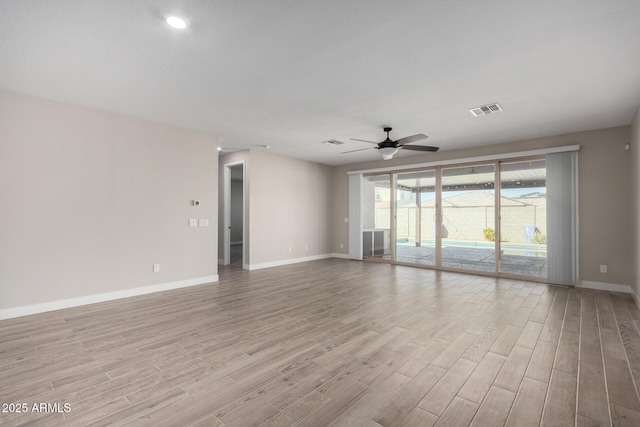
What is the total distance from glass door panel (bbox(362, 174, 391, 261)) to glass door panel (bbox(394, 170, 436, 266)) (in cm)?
29

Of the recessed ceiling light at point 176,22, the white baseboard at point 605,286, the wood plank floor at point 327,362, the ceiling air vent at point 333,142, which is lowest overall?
the wood plank floor at point 327,362

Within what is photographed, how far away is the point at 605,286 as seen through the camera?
496 centimetres

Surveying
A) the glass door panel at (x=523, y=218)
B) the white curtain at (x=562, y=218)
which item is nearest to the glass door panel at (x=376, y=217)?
the glass door panel at (x=523, y=218)

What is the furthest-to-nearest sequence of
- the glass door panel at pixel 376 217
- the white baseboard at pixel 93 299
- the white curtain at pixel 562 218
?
Result: the glass door panel at pixel 376 217, the white curtain at pixel 562 218, the white baseboard at pixel 93 299

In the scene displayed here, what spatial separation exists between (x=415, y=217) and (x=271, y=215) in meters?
3.64

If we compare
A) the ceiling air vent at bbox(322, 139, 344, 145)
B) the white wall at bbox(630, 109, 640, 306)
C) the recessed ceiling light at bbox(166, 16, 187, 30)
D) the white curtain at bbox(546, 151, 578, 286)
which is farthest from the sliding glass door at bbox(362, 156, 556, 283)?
the recessed ceiling light at bbox(166, 16, 187, 30)

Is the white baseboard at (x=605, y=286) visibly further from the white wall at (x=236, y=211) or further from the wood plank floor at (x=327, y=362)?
the white wall at (x=236, y=211)

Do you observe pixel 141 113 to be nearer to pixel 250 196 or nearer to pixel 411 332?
pixel 250 196

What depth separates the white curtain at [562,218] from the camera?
5219 mm

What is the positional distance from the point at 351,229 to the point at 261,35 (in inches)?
254

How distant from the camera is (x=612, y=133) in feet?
16.2

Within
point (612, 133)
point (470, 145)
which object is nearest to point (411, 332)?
point (470, 145)

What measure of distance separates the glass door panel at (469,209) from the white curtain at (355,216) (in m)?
2.25

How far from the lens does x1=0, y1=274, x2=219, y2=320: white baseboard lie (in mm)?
3594
